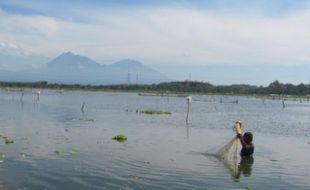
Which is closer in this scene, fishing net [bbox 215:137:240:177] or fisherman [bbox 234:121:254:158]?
fishing net [bbox 215:137:240:177]

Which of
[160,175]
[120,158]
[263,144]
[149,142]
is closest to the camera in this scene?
[160,175]

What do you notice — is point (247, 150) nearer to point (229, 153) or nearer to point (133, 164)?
point (229, 153)

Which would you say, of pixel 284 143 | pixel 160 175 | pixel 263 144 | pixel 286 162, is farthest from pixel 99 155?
pixel 284 143

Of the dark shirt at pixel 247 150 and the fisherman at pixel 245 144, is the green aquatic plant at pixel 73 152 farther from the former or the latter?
the dark shirt at pixel 247 150

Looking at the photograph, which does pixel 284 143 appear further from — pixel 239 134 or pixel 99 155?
pixel 99 155

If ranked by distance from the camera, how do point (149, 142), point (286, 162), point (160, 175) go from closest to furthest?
1. point (160, 175)
2. point (286, 162)
3. point (149, 142)

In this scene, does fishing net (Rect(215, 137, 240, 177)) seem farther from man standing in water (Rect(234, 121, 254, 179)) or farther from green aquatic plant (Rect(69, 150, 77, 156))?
green aquatic plant (Rect(69, 150, 77, 156))

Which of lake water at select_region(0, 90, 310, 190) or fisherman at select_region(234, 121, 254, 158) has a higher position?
fisherman at select_region(234, 121, 254, 158)

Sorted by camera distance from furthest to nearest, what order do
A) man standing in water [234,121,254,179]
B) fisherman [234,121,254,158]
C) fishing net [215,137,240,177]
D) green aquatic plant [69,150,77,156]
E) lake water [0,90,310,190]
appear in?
fisherman [234,121,254,158], fishing net [215,137,240,177], green aquatic plant [69,150,77,156], man standing in water [234,121,254,179], lake water [0,90,310,190]

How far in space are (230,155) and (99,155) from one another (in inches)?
289

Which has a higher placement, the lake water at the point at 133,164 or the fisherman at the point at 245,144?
the fisherman at the point at 245,144

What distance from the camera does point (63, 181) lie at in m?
19.4

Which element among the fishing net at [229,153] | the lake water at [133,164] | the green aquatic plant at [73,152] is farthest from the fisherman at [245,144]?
the green aquatic plant at [73,152]

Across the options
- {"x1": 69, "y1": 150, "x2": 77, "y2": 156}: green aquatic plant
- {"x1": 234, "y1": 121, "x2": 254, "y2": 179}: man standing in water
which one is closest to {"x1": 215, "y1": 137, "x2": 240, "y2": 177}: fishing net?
{"x1": 234, "y1": 121, "x2": 254, "y2": 179}: man standing in water
